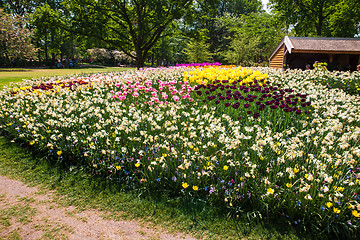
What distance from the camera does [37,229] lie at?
2.85 metres

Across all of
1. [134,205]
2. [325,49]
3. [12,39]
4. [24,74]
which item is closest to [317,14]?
[325,49]

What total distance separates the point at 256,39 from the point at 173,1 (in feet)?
55.5

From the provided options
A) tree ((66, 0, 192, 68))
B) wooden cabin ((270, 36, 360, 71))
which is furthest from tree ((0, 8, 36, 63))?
wooden cabin ((270, 36, 360, 71))

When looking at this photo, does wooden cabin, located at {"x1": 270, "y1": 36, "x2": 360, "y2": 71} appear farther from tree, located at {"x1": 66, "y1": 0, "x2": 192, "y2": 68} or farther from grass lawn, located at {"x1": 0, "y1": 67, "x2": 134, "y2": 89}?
grass lawn, located at {"x1": 0, "y1": 67, "x2": 134, "y2": 89}

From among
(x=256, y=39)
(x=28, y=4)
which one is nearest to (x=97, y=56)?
(x=28, y=4)

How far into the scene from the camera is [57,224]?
9.61 feet

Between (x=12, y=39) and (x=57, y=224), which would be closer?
(x=57, y=224)

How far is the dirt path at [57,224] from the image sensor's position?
275 cm

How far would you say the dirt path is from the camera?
2.75m

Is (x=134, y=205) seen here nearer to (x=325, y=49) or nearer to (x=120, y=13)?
(x=325, y=49)

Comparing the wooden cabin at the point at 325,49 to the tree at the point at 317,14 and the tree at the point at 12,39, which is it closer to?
the tree at the point at 317,14

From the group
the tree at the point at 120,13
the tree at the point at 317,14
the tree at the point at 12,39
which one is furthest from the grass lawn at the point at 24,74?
the tree at the point at 317,14

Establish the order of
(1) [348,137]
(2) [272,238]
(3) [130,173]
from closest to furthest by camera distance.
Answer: (2) [272,238] < (1) [348,137] < (3) [130,173]

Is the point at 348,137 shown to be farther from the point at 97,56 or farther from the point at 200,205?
the point at 97,56
